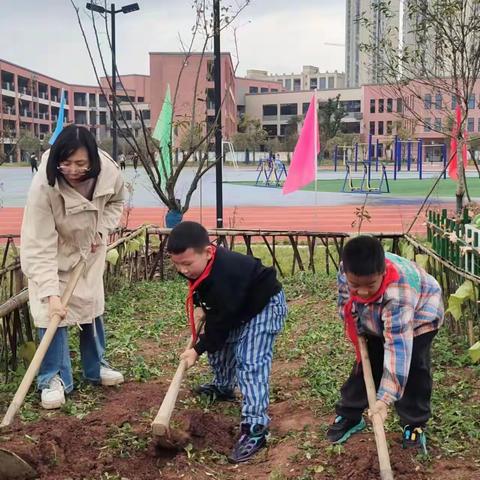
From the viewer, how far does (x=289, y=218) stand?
13250 millimetres

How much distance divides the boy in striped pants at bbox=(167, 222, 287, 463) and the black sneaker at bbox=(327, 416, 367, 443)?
29cm

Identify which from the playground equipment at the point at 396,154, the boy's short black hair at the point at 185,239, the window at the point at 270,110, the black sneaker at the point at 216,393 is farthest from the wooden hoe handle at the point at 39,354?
the window at the point at 270,110

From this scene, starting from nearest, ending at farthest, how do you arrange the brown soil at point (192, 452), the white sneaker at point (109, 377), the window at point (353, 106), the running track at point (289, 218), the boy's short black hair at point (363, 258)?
the boy's short black hair at point (363, 258)
the brown soil at point (192, 452)
the white sneaker at point (109, 377)
the running track at point (289, 218)
the window at point (353, 106)

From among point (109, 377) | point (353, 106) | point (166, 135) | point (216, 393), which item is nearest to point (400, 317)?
point (216, 393)

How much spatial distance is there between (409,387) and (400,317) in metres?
0.43

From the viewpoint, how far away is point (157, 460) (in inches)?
103

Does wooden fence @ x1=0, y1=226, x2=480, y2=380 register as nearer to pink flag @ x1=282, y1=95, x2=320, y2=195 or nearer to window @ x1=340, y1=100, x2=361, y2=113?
pink flag @ x1=282, y1=95, x2=320, y2=195

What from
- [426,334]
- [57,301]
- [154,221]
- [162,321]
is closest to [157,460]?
[57,301]

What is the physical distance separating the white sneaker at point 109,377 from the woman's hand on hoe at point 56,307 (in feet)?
2.04

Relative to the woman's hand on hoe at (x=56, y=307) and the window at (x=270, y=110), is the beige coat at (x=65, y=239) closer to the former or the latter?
the woman's hand on hoe at (x=56, y=307)

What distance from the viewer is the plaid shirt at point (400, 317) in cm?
238

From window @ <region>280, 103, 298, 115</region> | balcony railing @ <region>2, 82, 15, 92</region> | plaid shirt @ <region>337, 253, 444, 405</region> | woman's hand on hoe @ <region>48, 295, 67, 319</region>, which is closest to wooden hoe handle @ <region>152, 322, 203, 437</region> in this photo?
woman's hand on hoe @ <region>48, 295, 67, 319</region>

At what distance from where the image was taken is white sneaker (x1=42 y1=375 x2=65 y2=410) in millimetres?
3117

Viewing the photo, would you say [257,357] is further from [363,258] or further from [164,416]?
[363,258]
